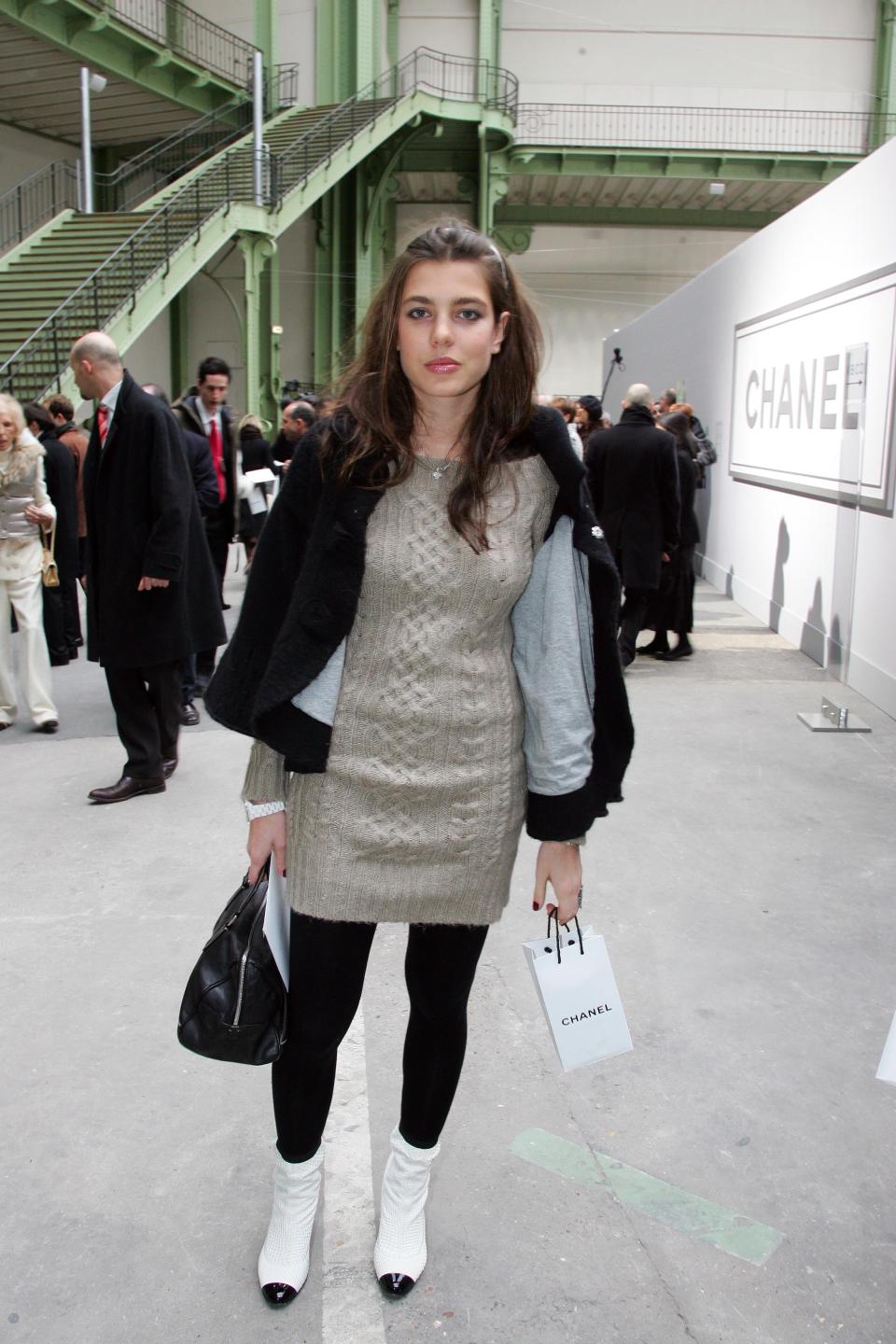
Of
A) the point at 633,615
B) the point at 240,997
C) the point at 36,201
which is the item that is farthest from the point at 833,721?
the point at 36,201

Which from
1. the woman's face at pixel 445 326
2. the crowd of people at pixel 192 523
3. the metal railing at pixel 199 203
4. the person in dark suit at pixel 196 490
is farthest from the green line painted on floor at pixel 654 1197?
the metal railing at pixel 199 203

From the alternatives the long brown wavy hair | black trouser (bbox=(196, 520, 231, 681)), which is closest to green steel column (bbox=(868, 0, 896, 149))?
black trouser (bbox=(196, 520, 231, 681))

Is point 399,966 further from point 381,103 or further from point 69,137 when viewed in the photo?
point 69,137

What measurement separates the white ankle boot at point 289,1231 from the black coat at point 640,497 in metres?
5.86

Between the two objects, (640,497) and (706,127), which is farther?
(706,127)

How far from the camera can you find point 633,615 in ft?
26.0

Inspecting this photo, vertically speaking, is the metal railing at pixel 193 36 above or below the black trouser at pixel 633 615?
above

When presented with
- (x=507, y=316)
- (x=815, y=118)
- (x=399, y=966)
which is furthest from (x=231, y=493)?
(x=815, y=118)

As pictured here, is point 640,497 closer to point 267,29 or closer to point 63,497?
point 63,497

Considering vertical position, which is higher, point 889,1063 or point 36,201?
point 36,201

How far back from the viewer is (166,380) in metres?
26.7

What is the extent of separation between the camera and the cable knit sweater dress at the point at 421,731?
6.33 ft

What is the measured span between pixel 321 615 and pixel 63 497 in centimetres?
646

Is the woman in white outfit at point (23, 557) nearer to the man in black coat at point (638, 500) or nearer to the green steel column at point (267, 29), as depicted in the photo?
the man in black coat at point (638, 500)
